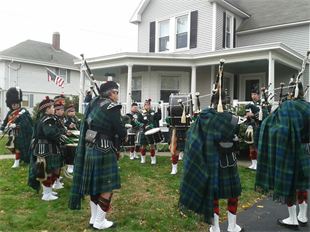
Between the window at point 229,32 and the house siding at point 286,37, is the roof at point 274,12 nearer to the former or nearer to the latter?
the house siding at point 286,37

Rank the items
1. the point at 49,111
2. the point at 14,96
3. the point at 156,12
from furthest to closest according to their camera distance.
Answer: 1. the point at 156,12
2. the point at 14,96
3. the point at 49,111

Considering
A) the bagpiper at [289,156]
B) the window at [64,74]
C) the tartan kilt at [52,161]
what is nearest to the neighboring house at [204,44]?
the tartan kilt at [52,161]

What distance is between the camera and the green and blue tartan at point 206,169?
13.9 feet

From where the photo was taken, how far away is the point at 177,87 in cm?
1630

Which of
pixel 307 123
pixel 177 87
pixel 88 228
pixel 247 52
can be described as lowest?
pixel 88 228

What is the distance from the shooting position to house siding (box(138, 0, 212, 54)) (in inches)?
619

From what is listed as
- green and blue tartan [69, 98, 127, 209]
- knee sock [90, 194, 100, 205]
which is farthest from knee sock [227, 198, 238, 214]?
knee sock [90, 194, 100, 205]

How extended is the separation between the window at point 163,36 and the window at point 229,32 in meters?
2.82

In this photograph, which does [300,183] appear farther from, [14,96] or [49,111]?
[14,96]

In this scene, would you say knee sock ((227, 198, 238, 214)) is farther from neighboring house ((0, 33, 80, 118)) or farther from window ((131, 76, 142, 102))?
neighboring house ((0, 33, 80, 118))

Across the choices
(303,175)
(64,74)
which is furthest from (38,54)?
(303,175)

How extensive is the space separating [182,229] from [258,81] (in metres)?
12.5

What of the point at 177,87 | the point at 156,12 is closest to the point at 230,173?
the point at 177,87

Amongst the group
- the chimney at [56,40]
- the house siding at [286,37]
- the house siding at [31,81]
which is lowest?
the house siding at [31,81]
